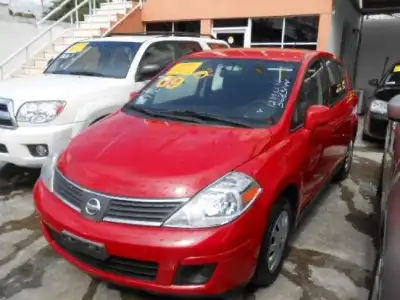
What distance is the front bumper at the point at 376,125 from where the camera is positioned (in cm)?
680

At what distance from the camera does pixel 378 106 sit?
6.93 metres

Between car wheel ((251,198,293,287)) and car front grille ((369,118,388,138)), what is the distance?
180 inches

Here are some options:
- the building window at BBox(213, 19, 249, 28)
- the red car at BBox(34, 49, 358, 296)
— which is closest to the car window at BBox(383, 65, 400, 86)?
the building window at BBox(213, 19, 249, 28)

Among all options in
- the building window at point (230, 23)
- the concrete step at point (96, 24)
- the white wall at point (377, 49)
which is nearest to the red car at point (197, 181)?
the building window at point (230, 23)

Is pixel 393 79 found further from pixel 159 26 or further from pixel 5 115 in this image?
pixel 159 26

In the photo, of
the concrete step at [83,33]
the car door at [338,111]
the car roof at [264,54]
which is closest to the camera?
the car roof at [264,54]

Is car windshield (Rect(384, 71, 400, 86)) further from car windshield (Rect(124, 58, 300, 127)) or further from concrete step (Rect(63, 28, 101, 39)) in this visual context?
concrete step (Rect(63, 28, 101, 39))

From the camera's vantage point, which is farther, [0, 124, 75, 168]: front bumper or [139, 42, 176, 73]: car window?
[139, 42, 176, 73]: car window

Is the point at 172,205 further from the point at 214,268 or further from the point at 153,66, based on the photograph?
the point at 153,66

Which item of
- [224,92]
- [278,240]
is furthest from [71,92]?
[278,240]

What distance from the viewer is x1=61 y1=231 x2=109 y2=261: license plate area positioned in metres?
2.33

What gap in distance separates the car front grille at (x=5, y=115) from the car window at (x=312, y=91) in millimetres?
2924

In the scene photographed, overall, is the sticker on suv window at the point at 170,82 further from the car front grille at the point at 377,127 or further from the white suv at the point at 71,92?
the car front grille at the point at 377,127

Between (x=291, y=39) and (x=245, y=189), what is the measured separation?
32.3ft
